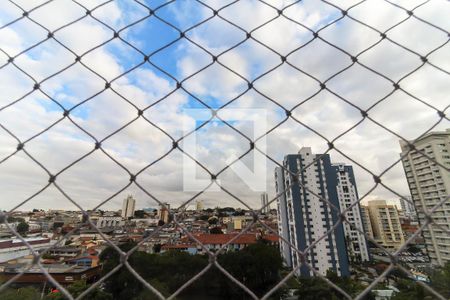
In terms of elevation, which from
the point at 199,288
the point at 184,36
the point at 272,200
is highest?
the point at 184,36

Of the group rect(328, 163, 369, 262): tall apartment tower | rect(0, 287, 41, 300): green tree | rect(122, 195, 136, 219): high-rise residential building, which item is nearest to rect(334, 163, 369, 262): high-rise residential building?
rect(328, 163, 369, 262): tall apartment tower

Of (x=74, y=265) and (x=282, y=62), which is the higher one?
(x=282, y=62)

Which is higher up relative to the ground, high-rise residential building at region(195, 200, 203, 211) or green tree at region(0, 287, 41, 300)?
high-rise residential building at region(195, 200, 203, 211)

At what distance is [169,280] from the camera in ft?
19.5

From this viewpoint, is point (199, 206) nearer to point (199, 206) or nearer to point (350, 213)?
point (199, 206)

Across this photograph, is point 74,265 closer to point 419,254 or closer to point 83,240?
point 83,240

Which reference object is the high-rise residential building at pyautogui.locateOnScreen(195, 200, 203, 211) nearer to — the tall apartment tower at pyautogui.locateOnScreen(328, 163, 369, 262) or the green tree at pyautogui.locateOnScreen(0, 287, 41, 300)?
the green tree at pyautogui.locateOnScreen(0, 287, 41, 300)

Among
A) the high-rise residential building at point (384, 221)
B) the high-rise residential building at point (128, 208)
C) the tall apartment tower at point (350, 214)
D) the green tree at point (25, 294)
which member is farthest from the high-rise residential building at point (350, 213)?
the high-rise residential building at point (128, 208)

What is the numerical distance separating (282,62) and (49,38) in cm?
69

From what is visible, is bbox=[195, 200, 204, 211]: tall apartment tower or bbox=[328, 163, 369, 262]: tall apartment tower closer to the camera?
bbox=[195, 200, 204, 211]: tall apartment tower

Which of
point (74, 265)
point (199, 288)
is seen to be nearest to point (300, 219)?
point (199, 288)

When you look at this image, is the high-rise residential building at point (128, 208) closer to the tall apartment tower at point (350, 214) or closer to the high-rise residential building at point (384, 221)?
the tall apartment tower at point (350, 214)

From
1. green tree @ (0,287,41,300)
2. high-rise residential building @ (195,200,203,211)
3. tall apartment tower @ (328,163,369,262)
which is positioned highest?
tall apartment tower @ (328,163,369,262)

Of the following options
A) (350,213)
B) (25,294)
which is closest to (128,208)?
(25,294)
